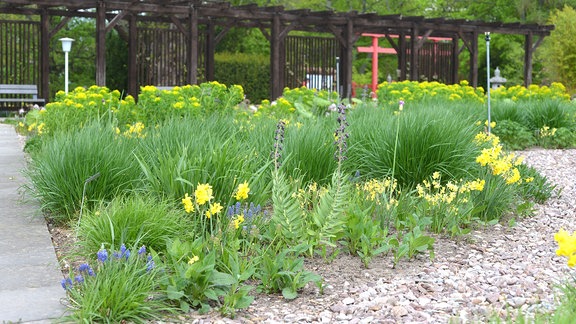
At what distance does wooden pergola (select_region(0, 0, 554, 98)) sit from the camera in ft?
46.3

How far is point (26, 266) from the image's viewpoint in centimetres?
326

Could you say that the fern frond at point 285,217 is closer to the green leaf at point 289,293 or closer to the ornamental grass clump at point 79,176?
the green leaf at point 289,293

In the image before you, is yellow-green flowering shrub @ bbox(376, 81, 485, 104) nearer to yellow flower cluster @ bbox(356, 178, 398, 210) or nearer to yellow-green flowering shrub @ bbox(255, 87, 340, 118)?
yellow-green flowering shrub @ bbox(255, 87, 340, 118)

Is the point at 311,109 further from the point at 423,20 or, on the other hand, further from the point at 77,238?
the point at 423,20

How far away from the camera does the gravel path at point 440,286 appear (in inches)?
116

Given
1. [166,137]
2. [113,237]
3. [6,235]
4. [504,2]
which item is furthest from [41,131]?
[504,2]

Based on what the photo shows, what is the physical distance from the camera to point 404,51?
19.3 metres

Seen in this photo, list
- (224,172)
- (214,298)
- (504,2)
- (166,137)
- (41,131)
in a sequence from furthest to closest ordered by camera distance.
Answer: (504,2), (41,131), (166,137), (224,172), (214,298)

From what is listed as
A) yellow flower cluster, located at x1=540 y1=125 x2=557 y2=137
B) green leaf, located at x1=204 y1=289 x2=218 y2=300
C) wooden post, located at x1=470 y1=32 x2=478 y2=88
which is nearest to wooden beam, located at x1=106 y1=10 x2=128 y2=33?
yellow flower cluster, located at x1=540 y1=125 x2=557 y2=137

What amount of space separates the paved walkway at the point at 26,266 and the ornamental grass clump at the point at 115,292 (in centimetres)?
9

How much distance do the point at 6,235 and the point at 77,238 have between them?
36cm

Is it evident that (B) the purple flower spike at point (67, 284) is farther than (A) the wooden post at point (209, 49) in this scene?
No

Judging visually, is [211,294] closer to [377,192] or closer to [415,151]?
[377,192]

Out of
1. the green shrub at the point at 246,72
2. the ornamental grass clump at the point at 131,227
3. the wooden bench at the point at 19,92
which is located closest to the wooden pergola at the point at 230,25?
the wooden bench at the point at 19,92
